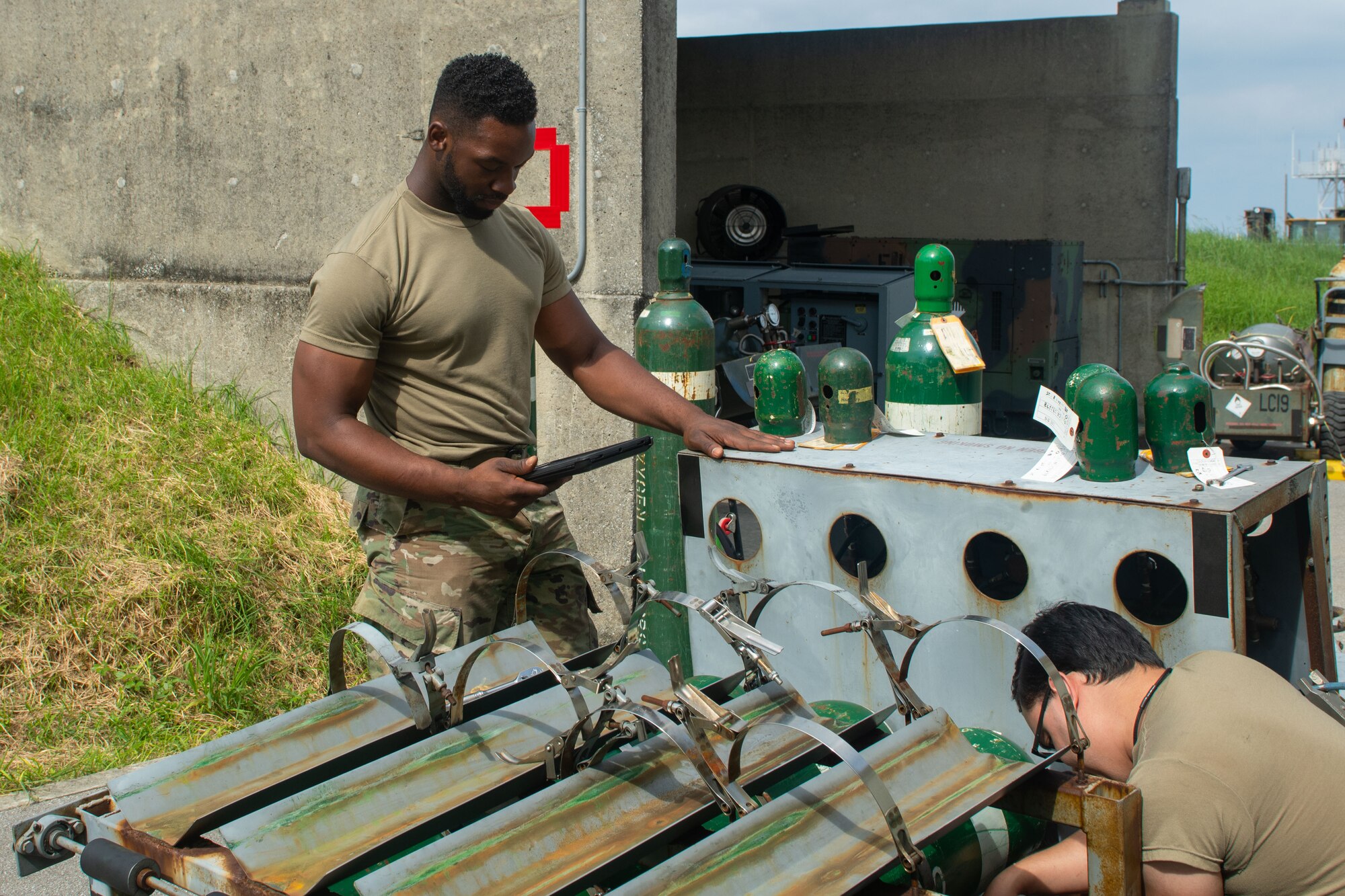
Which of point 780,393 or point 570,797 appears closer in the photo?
point 570,797

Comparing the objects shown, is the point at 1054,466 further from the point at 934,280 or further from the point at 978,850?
the point at 978,850

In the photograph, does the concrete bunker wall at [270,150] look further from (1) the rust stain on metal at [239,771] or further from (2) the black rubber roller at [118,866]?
(2) the black rubber roller at [118,866]

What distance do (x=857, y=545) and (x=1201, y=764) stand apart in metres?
1.51

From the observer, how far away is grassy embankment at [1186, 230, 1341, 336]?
1485cm

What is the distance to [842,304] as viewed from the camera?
6.47 metres

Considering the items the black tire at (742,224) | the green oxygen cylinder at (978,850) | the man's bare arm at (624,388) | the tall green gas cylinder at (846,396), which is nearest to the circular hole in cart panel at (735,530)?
the man's bare arm at (624,388)

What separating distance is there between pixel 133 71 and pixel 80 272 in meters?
1.02

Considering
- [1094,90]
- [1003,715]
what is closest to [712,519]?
[1003,715]

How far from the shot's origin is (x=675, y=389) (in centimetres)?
387

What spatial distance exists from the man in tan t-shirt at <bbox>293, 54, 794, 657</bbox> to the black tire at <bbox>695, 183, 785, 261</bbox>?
6361mm

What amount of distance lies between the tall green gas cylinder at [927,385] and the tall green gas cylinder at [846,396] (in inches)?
6.6

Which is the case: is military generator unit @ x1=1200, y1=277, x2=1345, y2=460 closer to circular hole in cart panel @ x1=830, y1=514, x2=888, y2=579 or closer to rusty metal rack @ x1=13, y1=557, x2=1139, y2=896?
circular hole in cart panel @ x1=830, y1=514, x2=888, y2=579

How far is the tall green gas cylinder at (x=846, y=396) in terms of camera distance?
3.09m

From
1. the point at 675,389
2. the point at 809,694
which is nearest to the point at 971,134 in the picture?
the point at 675,389
